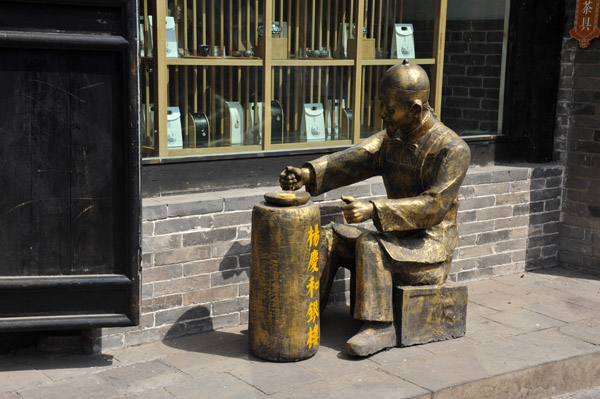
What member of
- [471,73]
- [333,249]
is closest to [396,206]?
[333,249]

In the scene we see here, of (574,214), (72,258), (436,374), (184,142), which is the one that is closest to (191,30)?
(184,142)

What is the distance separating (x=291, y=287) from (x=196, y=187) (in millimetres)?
1185

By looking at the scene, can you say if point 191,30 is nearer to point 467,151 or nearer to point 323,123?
point 323,123

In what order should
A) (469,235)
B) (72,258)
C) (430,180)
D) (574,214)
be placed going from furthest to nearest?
1. (574,214)
2. (469,235)
3. (430,180)
4. (72,258)

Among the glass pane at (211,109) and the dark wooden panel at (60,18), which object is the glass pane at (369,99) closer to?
the glass pane at (211,109)

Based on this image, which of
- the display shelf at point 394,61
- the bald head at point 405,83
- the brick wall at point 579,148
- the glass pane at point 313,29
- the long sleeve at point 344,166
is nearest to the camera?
the bald head at point 405,83

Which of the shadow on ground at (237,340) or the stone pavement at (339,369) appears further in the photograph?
the shadow on ground at (237,340)

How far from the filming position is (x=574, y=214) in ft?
23.6

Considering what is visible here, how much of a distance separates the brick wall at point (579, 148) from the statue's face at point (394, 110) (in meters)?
2.67

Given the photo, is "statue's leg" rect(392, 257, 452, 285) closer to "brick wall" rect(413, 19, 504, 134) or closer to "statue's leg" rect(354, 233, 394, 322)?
"statue's leg" rect(354, 233, 394, 322)

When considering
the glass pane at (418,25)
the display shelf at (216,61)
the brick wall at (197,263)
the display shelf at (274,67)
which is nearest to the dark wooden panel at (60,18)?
the display shelf at (274,67)

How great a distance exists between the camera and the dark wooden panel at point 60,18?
169 inches

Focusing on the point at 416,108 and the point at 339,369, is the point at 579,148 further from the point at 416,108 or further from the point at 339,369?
the point at 339,369

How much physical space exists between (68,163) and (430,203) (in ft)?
6.58
